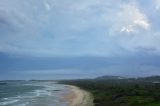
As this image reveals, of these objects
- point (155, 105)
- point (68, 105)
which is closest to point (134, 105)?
point (155, 105)

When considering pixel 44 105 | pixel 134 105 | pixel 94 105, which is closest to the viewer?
pixel 134 105

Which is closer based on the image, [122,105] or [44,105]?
[122,105]

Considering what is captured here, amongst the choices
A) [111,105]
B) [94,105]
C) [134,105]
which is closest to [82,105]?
[94,105]

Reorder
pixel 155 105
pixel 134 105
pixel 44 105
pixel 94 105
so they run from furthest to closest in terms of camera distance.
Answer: pixel 44 105 → pixel 94 105 → pixel 134 105 → pixel 155 105

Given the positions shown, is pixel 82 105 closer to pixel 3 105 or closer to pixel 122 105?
pixel 122 105

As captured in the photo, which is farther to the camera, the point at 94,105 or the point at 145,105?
the point at 94,105

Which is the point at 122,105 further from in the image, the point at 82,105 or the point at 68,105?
the point at 68,105

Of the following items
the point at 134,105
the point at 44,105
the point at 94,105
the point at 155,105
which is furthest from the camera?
the point at 44,105

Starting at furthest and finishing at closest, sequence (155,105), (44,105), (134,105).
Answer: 1. (44,105)
2. (134,105)
3. (155,105)

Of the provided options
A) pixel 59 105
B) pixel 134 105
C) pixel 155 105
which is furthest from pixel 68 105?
pixel 155 105
